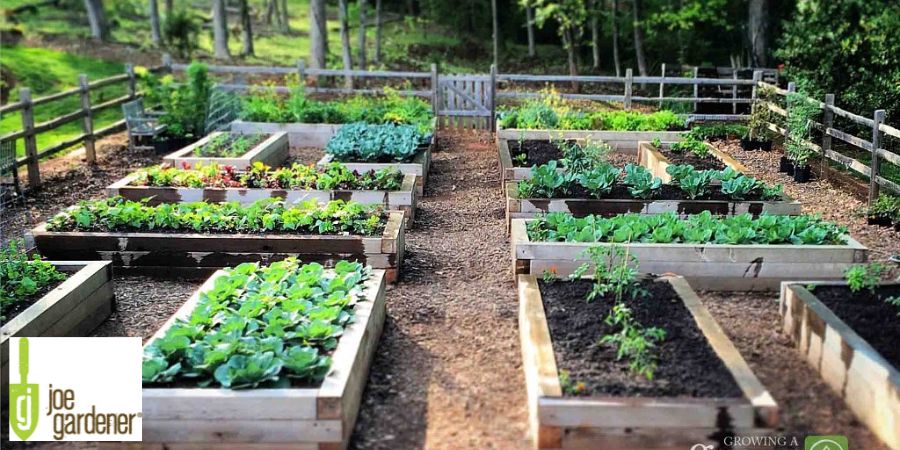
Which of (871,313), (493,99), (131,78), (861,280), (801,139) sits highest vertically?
(131,78)

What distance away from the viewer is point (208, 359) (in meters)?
4.41

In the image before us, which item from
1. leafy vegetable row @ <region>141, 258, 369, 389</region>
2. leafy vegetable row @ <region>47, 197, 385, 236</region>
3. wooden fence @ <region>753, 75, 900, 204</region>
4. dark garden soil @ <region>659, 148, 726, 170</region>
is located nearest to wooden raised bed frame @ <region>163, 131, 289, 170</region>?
leafy vegetable row @ <region>47, 197, 385, 236</region>

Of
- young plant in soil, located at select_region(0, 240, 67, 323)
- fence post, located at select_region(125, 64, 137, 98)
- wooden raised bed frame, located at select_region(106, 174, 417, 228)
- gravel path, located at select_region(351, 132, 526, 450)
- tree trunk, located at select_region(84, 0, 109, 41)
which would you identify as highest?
tree trunk, located at select_region(84, 0, 109, 41)

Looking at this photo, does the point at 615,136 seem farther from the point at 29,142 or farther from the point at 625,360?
the point at 625,360

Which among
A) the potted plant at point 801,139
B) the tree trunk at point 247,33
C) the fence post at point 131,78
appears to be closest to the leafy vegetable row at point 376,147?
the potted plant at point 801,139

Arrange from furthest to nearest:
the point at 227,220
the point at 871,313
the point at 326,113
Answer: the point at 326,113
the point at 227,220
the point at 871,313

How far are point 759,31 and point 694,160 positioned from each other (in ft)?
33.8

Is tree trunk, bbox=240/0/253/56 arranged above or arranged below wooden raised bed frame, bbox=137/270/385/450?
above

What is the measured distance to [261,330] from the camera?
509 cm

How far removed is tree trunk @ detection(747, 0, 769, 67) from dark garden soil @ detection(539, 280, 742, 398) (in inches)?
587

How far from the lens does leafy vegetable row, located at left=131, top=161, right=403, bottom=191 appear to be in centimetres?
872

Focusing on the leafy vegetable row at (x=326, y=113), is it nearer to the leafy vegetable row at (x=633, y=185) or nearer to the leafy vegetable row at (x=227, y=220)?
the leafy vegetable row at (x=633, y=185)

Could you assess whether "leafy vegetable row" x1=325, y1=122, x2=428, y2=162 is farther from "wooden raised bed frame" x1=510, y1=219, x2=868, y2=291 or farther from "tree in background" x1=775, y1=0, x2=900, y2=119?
"tree in background" x1=775, y1=0, x2=900, y2=119

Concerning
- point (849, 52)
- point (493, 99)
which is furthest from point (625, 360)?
point (849, 52)
